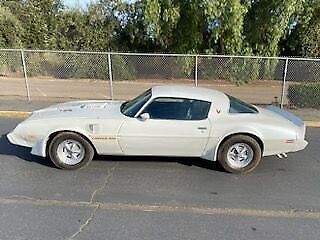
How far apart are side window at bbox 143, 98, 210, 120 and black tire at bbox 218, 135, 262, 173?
0.55 m

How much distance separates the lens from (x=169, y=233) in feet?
12.0

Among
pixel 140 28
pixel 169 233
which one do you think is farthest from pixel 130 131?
pixel 140 28

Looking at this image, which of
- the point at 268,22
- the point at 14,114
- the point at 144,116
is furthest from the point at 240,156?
the point at 268,22

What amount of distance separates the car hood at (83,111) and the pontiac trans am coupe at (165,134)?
30mm

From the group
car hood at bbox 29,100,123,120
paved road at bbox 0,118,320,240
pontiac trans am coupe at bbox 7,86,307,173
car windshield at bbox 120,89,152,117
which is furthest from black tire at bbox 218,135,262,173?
car hood at bbox 29,100,123,120

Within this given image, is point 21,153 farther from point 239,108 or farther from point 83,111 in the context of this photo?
point 239,108

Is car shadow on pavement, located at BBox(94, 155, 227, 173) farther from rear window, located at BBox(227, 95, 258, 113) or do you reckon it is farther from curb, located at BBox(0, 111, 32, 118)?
curb, located at BBox(0, 111, 32, 118)

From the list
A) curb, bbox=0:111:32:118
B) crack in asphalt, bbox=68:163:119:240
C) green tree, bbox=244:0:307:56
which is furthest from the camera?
green tree, bbox=244:0:307:56

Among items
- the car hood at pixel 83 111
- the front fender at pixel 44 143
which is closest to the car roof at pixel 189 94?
the car hood at pixel 83 111

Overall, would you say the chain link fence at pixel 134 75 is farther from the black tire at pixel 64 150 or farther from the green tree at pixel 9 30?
the black tire at pixel 64 150

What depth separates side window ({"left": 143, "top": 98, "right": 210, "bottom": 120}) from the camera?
17.3 ft

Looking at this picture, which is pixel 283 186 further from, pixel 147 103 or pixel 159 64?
pixel 159 64

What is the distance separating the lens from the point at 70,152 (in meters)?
5.30

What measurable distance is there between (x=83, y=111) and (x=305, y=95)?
7199mm
